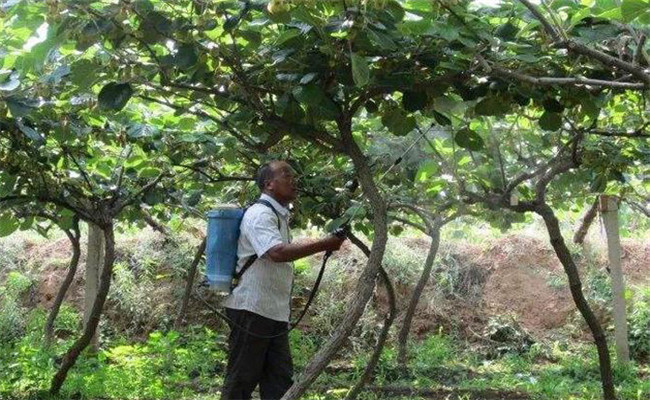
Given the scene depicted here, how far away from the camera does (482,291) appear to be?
394 inches

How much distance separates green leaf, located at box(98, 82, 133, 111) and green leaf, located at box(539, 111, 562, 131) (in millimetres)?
1642

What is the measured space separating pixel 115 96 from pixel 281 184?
1200 mm

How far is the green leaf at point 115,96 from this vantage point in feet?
9.15

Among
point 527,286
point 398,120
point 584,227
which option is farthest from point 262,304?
point 527,286

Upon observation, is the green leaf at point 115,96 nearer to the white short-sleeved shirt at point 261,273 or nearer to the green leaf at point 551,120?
the white short-sleeved shirt at point 261,273

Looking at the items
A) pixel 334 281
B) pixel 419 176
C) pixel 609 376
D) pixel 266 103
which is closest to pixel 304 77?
pixel 266 103

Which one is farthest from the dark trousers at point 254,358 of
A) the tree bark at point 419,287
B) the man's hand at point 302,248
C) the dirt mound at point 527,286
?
the dirt mound at point 527,286

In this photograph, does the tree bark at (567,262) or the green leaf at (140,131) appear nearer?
the green leaf at (140,131)

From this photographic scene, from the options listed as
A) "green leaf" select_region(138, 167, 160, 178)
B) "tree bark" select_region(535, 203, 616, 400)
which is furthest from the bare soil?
"green leaf" select_region(138, 167, 160, 178)

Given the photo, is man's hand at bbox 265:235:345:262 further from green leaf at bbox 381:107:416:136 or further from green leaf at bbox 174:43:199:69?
green leaf at bbox 174:43:199:69

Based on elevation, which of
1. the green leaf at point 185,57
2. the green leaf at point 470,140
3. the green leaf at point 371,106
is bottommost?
the green leaf at point 185,57

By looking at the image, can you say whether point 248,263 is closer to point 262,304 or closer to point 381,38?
point 262,304

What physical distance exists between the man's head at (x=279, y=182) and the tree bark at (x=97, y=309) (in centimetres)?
144

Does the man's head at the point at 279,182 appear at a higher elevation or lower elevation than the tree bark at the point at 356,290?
higher
